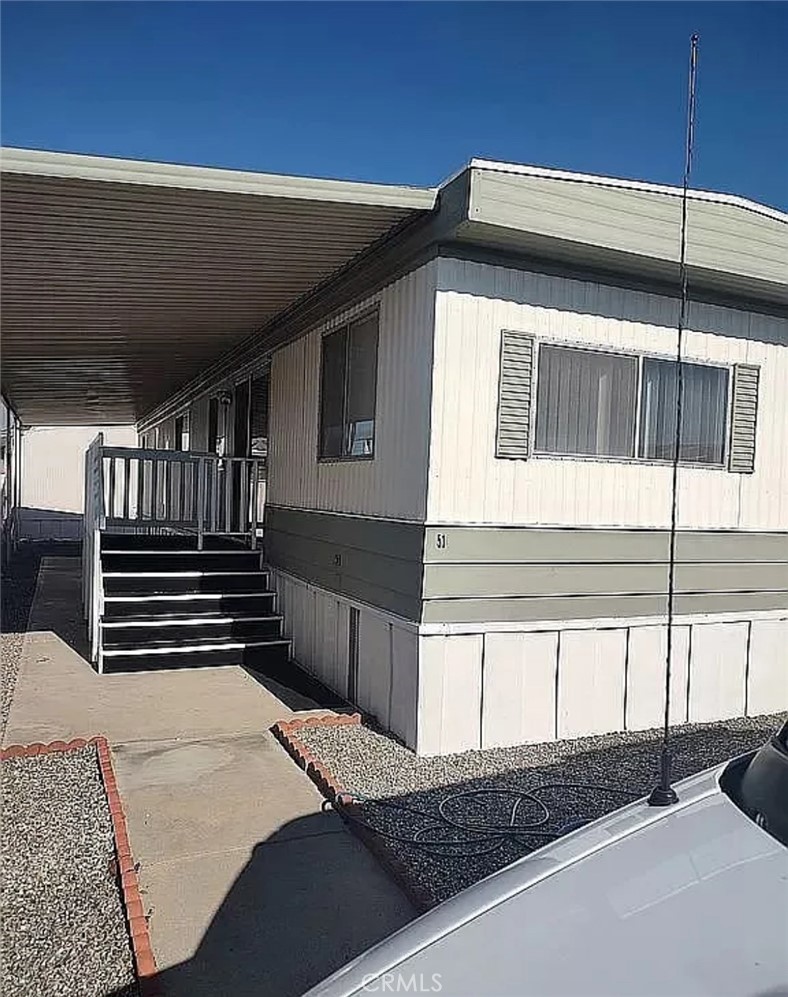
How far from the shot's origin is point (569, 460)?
17.8 ft

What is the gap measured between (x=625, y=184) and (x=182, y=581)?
5143 mm

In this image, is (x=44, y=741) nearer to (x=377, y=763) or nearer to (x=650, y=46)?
(x=377, y=763)

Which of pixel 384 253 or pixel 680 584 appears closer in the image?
pixel 384 253

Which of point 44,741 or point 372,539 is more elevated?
point 372,539

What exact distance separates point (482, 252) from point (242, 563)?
4.47 m

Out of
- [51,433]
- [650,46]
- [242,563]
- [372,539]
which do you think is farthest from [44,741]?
[51,433]

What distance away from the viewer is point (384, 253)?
5395 millimetres

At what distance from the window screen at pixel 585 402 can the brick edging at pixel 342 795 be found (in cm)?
237

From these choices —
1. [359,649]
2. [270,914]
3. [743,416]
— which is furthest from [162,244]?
[743,416]

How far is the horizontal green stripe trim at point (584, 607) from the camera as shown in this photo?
509 cm

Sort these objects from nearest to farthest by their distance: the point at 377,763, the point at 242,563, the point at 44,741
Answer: the point at 377,763 → the point at 44,741 → the point at 242,563

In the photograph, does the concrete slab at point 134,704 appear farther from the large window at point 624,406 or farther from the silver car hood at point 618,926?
the silver car hood at point 618,926

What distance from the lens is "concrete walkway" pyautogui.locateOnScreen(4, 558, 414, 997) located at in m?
2.85

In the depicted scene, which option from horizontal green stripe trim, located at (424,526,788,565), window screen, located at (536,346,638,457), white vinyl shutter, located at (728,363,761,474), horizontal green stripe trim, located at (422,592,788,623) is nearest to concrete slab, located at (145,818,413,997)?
horizontal green stripe trim, located at (422,592,788,623)
